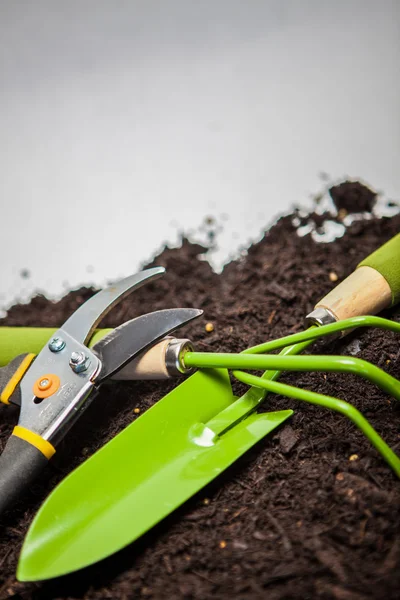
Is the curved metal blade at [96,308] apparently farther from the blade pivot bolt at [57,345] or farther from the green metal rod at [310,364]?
the green metal rod at [310,364]

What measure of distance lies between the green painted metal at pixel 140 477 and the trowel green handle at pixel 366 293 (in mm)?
285

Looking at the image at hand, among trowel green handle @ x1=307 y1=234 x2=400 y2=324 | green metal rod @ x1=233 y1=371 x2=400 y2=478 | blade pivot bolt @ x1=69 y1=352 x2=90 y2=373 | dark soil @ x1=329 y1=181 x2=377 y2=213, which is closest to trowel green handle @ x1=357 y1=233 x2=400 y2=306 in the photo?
trowel green handle @ x1=307 y1=234 x2=400 y2=324

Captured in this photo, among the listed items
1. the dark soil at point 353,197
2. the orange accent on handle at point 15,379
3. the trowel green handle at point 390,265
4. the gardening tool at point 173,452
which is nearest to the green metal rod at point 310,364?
the gardening tool at point 173,452

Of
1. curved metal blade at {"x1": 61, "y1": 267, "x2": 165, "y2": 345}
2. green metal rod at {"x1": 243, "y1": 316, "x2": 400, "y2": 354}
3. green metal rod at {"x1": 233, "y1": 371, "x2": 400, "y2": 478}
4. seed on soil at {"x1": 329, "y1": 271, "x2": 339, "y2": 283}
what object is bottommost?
seed on soil at {"x1": 329, "y1": 271, "x2": 339, "y2": 283}

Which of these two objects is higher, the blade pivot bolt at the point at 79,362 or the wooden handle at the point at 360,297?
the blade pivot bolt at the point at 79,362

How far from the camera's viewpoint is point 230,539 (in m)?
0.99

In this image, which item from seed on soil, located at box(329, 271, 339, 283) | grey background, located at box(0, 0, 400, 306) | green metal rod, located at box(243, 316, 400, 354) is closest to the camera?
green metal rod, located at box(243, 316, 400, 354)

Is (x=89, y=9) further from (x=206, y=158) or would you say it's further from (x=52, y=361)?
(x=52, y=361)

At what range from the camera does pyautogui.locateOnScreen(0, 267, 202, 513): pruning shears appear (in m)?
1.10

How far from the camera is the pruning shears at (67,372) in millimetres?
1098

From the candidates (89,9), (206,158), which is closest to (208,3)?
(89,9)

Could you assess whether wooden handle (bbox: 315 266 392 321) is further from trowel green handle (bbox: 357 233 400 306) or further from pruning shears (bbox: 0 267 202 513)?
pruning shears (bbox: 0 267 202 513)

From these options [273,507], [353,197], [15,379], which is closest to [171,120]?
[353,197]

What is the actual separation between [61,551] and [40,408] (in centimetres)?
31
